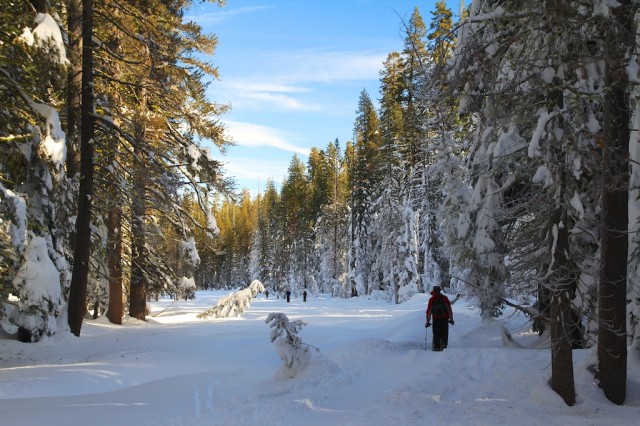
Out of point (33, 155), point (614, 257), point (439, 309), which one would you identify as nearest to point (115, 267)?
point (33, 155)

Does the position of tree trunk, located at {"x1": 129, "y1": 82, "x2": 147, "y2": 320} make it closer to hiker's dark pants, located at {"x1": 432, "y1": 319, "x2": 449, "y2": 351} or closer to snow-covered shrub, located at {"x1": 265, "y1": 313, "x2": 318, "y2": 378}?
snow-covered shrub, located at {"x1": 265, "y1": 313, "x2": 318, "y2": 378}

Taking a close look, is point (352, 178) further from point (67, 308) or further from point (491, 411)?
point (491, 411)

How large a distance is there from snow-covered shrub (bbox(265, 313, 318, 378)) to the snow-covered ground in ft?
0.50

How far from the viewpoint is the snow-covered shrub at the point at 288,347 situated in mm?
8391

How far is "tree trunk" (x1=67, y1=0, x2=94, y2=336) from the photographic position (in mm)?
12438

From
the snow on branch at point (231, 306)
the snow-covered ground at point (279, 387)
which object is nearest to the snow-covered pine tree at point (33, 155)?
the snow-covered ground at point (279, 387)

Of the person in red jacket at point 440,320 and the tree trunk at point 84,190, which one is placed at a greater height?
the tree trunk at point 84,190

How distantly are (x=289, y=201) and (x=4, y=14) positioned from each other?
170 ft

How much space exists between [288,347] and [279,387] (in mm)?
753

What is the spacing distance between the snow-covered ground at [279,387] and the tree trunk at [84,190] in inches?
42.7

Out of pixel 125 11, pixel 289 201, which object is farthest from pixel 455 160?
pixel 289 201

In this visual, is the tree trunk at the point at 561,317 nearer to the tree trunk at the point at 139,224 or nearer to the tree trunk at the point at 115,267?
the tree trunk at the point at 139,224

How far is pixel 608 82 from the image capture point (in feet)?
21.3

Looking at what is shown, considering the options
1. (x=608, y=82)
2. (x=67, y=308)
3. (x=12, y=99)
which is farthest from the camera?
(x=67, y=308)
